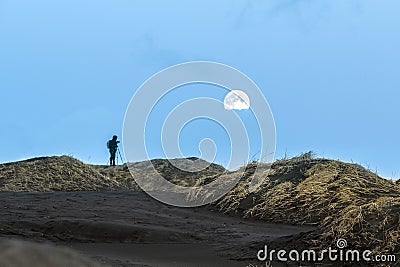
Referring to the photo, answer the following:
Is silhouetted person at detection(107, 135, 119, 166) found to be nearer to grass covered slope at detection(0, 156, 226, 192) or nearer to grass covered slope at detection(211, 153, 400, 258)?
grass covered slope at detection(0, 156, 226, 192)

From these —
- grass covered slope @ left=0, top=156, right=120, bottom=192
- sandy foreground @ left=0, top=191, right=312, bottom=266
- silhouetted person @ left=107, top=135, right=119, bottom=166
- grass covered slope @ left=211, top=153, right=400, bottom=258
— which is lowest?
sandy foreground @ left=0, top=191, right=312, bottom=266

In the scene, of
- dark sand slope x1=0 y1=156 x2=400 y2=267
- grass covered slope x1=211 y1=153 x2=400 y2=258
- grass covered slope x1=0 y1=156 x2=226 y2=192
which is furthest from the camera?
grass covered slope x1=0 y1=156 x2=226 y2=192

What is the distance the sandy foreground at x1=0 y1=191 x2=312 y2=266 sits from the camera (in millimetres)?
8111

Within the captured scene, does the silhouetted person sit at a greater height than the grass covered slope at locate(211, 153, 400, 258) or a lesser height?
greater

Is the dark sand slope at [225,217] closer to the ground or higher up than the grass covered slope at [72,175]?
closer to the ground

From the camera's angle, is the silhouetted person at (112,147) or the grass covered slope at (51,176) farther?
the silhouetted person at (112,147)

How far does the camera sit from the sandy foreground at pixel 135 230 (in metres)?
8.11

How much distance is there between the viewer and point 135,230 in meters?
10.0

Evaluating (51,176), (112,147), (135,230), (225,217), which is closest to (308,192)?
(225,217)

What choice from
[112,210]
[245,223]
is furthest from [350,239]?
[112,210]

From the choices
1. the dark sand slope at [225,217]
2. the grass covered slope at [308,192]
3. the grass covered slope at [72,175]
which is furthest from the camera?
the grass covered slope at [72,175]

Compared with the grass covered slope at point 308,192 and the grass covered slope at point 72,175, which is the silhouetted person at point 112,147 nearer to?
the grass covered slope at point 72,175

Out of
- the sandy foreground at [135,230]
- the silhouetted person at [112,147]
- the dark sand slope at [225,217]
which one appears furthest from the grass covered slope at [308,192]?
the silhouetted person at [112,147]

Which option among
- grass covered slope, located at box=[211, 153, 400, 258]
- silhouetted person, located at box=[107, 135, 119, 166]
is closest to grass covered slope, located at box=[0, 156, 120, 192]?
silhouetted person, located at box=[107, 135, 119, 166]
